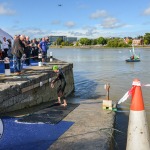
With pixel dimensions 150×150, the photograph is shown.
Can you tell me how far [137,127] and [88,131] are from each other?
266 centimetres

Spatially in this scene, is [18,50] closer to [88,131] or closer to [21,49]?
[21,49]

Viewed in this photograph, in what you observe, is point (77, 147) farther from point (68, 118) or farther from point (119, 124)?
point (119, 124)

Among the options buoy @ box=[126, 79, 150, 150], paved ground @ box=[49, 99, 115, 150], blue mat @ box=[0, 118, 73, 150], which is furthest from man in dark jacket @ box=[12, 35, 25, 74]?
buoy @ box=[126, 79, 150, 150]

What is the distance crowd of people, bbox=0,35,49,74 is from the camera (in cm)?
1386

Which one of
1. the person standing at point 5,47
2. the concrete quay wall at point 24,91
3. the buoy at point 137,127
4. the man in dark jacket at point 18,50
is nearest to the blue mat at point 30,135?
the concrete quay wall at point 24,91

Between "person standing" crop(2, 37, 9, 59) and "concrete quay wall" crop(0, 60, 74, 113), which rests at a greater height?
"person standing" crop(2, 37, 9, 59)

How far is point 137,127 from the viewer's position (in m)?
5.26

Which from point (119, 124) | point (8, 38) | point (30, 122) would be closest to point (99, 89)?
point (8, 38)

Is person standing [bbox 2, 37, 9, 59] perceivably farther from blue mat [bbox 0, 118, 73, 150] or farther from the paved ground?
blue mat [bbox 0, 118, 73, 150]

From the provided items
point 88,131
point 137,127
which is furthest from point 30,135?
point 137,127

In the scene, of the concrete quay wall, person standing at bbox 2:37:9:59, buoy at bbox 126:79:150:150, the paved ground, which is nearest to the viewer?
buoy at bbox 126:79:150:150

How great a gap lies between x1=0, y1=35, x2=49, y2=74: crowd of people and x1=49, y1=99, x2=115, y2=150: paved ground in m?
4.72

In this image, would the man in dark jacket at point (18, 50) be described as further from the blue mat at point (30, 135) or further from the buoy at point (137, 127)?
the buoy at point (137, 127)

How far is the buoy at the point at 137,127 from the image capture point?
524cm
